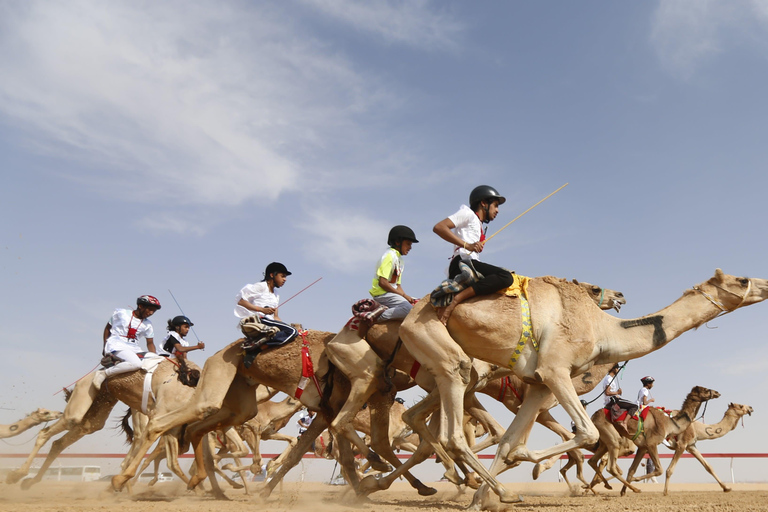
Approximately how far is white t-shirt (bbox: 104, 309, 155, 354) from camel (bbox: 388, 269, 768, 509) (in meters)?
5.94

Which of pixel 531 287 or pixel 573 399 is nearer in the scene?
pixel 573 399

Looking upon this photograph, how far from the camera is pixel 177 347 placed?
13125mm

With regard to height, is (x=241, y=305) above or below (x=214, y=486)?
above

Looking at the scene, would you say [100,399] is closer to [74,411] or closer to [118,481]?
[74,411]

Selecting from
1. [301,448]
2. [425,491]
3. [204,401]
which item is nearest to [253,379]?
[204,401]

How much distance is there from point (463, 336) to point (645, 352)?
2.15 m

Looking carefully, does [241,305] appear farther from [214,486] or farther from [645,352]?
[645,352]

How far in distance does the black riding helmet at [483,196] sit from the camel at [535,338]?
1.16m

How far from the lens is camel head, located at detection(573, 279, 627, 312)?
935 centimetres

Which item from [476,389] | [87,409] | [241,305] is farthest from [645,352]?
[87,409]

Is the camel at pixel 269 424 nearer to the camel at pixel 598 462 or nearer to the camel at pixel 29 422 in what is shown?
the camel at pixel 29 422

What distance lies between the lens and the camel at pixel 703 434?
1606cm

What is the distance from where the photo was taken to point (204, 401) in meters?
9.05

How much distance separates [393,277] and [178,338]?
6.43 metres
